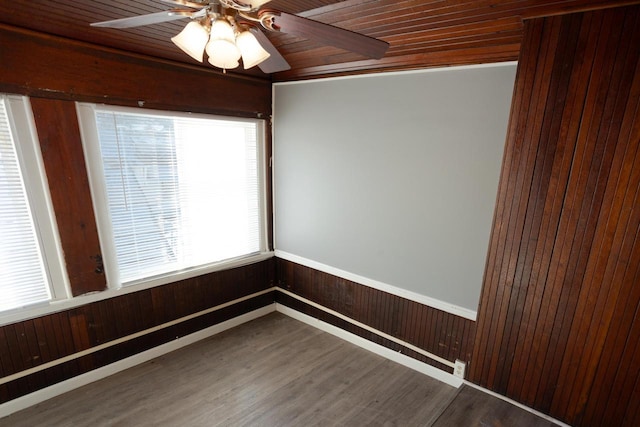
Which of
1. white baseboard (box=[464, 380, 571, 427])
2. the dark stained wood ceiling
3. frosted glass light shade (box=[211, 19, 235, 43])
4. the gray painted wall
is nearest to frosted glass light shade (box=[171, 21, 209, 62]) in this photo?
frosted glass light shade (box=[211, 19, 235, 43])

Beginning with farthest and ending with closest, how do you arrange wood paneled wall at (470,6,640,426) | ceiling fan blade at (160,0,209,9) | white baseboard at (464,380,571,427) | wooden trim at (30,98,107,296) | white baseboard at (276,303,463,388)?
white baseboard at (276,303,463,388) → wooden trim at (30,98,107,296) → white baseboard at (464,380,571,427) → wood paneled wall at (470,6,640,426) → ceiling fan blade at (160,0,209,9)

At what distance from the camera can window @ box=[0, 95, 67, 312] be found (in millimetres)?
2096

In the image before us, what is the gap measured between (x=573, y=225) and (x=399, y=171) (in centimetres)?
124

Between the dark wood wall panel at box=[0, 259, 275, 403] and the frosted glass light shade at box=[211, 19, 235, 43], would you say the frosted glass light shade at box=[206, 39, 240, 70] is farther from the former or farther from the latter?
the dark wood wall panel at box=[0, 259, 275, 403]

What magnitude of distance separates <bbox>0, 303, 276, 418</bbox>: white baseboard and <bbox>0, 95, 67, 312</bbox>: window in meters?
0.69

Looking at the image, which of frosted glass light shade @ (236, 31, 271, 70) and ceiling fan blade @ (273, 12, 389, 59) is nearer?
ceiling fan blade @ (273, 12, 389, 59)

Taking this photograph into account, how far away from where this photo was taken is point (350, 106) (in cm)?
288

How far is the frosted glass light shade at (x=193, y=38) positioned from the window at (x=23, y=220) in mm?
1444

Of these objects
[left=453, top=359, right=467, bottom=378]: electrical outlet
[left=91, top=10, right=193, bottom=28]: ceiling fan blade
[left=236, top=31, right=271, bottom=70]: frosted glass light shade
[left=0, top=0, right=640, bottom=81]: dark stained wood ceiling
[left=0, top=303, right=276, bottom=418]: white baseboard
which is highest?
[left=0, top=0, right=640, bottom=81]: dark stained wood ceiling

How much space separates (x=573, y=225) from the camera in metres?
1.72

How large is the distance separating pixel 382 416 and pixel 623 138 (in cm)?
224

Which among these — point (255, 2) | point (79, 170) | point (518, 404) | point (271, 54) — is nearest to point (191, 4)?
point (255, 2)

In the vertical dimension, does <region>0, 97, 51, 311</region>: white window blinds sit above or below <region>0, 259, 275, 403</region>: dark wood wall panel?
above

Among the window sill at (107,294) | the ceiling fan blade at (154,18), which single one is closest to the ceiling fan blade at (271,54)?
the ceiling fan blade at (154,18)
